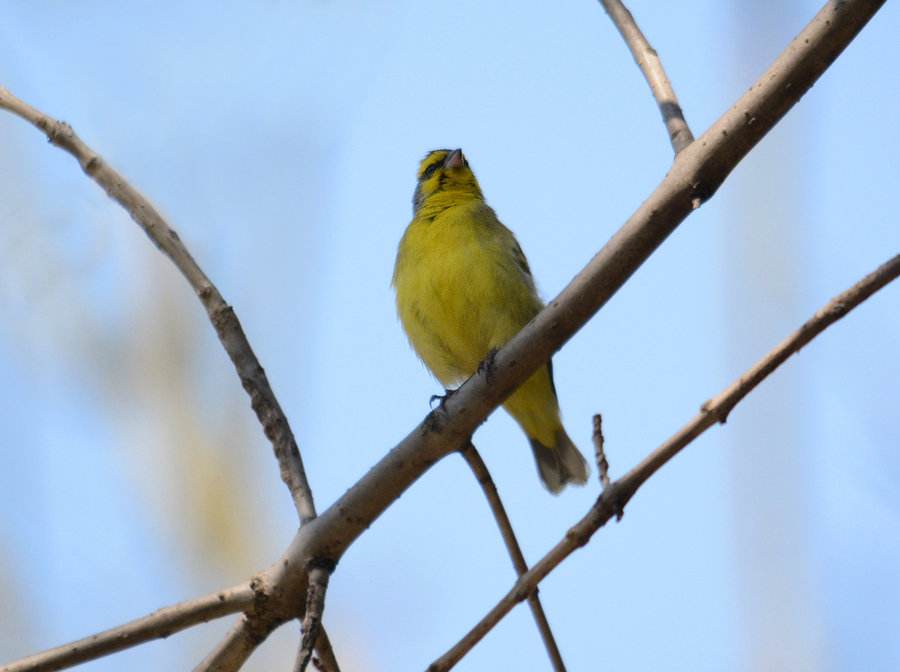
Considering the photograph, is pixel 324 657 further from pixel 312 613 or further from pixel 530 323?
pixel 530 323

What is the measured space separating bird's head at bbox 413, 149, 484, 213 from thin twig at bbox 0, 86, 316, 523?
311 centimetres

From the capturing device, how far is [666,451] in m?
2.18

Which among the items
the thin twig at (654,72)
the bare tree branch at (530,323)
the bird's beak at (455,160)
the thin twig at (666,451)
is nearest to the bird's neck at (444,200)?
the bird's beak at (455,160)

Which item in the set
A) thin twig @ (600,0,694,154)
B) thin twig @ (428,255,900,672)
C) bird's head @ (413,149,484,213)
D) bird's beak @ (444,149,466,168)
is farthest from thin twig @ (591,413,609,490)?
bird's beak @ (444,149,466,168)

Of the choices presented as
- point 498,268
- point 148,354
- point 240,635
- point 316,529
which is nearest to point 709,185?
point 316,529

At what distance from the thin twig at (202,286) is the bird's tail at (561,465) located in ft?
9.53

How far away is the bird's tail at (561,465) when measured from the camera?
616 centimetres

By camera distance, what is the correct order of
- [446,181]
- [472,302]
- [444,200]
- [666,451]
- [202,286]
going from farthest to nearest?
1. [446,181]
2. [444,200]
3. [472,302]
4. [202,286]
5. [666,451]

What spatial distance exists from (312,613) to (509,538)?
525mm

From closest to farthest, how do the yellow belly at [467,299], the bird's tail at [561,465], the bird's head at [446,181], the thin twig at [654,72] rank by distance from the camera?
the thin twig at [654,72] → the yellow belly at [467,299] → the bird's tail at [561,465] → the bird's head at [446,181]

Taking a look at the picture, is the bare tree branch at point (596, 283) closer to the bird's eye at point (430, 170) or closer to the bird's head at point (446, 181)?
the bird's head at point (446, 181)

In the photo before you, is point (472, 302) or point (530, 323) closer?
point (530, 323)

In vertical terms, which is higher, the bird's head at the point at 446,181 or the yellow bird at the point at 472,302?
the bird's head at the point at 446,181

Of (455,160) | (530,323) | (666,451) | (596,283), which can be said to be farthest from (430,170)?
(666,451)
